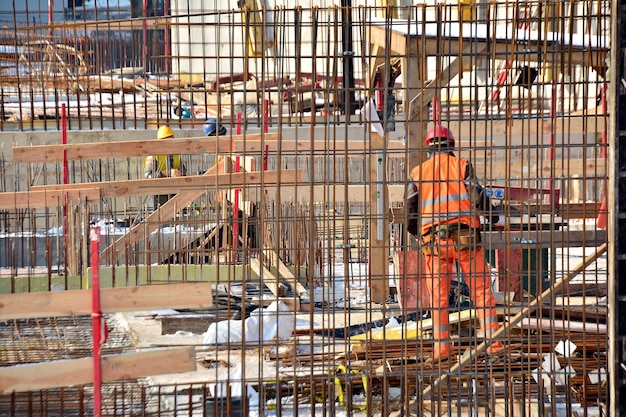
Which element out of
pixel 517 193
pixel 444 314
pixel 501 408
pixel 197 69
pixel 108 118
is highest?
pixel 197 69

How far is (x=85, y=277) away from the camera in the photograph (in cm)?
1003

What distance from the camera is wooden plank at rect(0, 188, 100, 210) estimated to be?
9.21 meters

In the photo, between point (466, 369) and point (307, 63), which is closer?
point (466, 369)

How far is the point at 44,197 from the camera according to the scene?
9.41 m

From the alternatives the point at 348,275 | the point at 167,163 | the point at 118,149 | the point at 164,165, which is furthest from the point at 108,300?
the point at 164,165

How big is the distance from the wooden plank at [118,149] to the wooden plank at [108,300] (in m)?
4.31

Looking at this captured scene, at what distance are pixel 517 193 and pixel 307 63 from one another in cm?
1698

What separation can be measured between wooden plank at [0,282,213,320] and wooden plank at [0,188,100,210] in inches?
172

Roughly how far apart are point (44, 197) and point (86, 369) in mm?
4666

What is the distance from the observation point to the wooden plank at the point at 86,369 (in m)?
4.94

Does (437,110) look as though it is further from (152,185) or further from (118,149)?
(118,149)

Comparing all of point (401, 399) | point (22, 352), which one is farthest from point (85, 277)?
point (401, 399)

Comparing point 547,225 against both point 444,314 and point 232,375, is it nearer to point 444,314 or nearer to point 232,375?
point 444,314

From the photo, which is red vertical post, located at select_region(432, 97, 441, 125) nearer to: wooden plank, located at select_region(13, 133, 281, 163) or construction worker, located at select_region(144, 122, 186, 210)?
wooden plank, located at select_region(13, 133, 281, 163)
